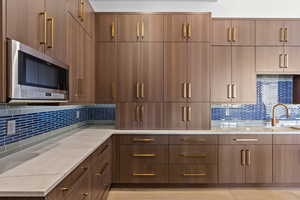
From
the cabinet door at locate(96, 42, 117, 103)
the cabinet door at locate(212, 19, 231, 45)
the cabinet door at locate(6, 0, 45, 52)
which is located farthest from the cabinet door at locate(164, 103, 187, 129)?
the cabinet door at locate(6, 0, 45, 52)

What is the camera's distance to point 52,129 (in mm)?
2824

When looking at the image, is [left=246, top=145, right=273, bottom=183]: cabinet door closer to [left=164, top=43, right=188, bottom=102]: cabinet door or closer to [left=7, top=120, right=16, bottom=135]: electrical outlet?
[left=164, top=43, right=188, bottom=102]: cabinet door

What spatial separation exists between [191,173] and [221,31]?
2096 mm

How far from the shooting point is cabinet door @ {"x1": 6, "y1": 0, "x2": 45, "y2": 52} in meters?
1.40

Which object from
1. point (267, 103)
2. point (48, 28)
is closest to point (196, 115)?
point (267, 103)

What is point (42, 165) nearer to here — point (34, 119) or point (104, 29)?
point (34, 119)

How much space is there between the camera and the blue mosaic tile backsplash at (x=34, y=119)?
1974 mm

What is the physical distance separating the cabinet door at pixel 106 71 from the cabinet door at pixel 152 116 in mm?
479

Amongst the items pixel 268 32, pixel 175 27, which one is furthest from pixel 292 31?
pixel 175 27

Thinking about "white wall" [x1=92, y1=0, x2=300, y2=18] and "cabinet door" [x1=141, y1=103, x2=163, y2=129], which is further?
"white wall" [x1=92, y1=0, x2=300, y2=18]

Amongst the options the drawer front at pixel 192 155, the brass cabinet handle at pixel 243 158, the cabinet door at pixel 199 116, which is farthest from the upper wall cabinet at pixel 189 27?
the brass cabinet handle at pixel 243 158

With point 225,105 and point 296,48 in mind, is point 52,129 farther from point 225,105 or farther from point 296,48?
point 296,48

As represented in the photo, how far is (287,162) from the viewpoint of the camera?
3592mm

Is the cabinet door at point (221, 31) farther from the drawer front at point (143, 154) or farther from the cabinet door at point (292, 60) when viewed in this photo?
the drawer front at point (143, 154)
